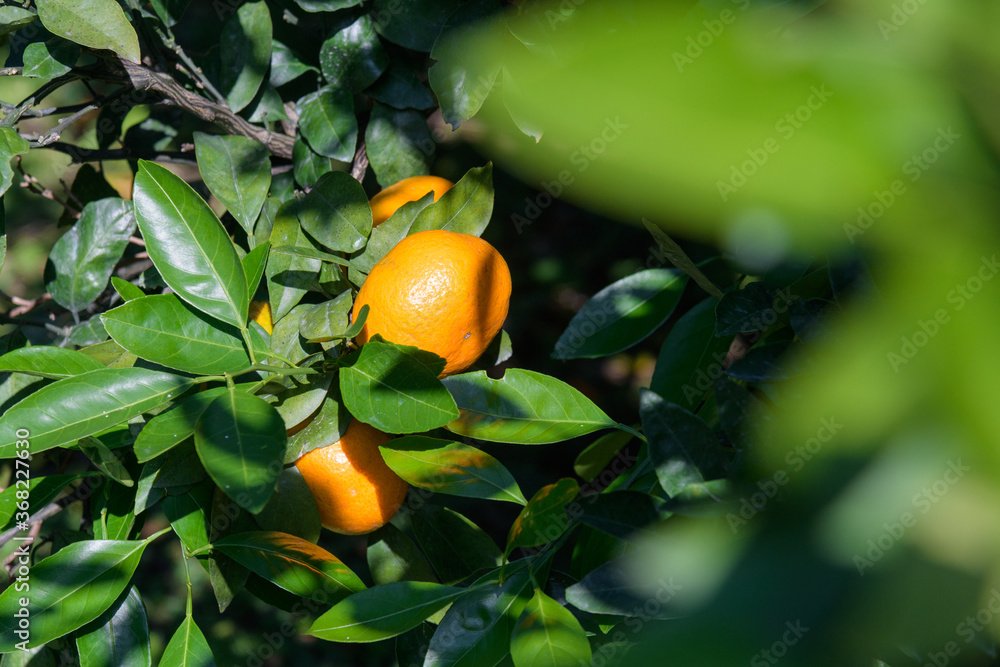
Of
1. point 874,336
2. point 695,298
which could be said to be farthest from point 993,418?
point 695,298

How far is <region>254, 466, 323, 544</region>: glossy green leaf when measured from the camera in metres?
0.71

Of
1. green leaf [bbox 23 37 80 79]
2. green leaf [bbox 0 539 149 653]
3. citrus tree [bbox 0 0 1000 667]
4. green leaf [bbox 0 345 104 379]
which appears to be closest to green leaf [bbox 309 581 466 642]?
citrus tree [bbox 0 0 1000 667]

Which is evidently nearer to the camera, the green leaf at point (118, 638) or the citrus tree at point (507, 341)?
the citrus tree at point (507, 341)

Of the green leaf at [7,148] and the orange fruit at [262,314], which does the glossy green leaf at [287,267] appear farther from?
the green leaf at [7,148]

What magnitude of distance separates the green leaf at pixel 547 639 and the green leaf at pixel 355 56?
2.17 feet

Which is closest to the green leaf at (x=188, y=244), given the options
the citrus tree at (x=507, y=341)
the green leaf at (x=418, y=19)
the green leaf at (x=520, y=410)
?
the citrus tree at (x=507, y=341)

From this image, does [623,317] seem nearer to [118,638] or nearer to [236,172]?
[236,172]

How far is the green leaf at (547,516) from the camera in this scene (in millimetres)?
621

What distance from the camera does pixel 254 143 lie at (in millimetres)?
838

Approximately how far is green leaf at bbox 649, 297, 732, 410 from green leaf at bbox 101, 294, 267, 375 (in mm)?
464

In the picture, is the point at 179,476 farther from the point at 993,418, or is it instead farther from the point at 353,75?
the point at 993,418

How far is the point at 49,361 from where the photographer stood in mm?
669

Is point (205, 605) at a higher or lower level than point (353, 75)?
lower

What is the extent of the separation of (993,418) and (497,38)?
0.72 meters
